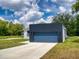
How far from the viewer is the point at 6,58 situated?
12.8 m

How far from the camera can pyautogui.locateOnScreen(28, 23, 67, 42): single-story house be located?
38125mm

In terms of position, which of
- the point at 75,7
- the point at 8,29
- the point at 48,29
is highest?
the point at 75,7

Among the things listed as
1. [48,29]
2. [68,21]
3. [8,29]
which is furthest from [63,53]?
[68,21]

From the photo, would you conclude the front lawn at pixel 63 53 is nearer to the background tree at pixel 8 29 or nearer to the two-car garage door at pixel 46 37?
the two-car garage door at pixel 46 37

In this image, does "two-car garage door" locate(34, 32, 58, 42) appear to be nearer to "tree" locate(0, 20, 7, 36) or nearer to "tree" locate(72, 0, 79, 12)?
"tree" locate(72, 0, 79, 12)

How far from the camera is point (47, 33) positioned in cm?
3894

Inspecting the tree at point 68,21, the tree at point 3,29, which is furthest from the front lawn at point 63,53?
the tree at point 68,21

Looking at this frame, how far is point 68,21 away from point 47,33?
50.8m

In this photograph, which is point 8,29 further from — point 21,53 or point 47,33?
point 21,53

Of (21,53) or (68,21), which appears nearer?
(21,53)

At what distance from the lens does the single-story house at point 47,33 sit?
38125 millimetres

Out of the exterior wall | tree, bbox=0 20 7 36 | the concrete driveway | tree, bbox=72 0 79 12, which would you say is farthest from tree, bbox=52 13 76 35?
the concrete driveway

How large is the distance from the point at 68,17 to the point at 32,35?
52.7m

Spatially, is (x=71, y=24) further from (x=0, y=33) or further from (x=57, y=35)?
(x=57, y=35)
